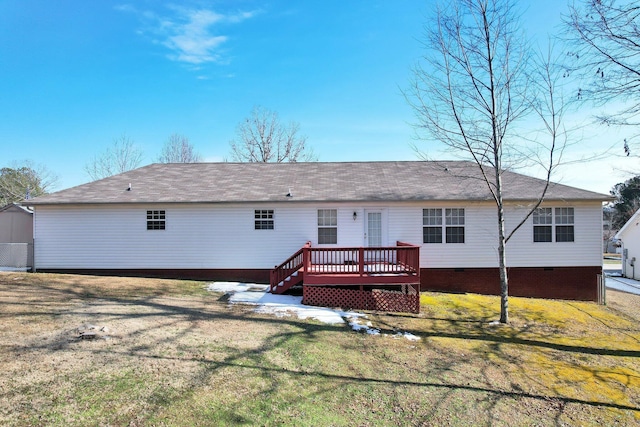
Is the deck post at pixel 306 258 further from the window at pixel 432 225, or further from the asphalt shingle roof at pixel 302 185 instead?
the window at pixel 432 225

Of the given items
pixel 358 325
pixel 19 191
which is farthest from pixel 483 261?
pixel 19 191

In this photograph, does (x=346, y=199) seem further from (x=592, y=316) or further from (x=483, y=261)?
(x=592, y=316)

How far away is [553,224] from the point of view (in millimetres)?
13562

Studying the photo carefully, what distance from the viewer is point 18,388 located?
13.8ft

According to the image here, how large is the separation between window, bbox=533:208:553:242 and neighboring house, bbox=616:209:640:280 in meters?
16.6

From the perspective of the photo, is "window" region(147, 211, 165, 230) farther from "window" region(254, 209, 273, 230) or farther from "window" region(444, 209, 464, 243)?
"window" region(444, 209, 464, 243)

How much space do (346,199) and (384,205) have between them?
4.89 feet

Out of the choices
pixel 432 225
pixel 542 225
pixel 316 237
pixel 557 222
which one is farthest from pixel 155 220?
pixel 557 222

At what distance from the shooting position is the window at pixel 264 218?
1353cm

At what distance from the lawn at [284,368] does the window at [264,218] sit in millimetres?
4560

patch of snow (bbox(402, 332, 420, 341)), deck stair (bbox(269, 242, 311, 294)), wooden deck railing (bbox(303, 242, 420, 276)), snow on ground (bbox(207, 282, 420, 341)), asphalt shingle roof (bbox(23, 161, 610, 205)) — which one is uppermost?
asphalt shingle roof (bbox(23, 161, 610, 205))

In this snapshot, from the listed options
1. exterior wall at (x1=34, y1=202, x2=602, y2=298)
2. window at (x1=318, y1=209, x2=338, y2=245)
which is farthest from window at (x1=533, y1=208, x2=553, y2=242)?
window at (x1=318, y1=209, x2=338, y2=245)

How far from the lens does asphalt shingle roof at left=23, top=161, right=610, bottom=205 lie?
13.4 metres

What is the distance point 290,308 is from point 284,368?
12.7ft
